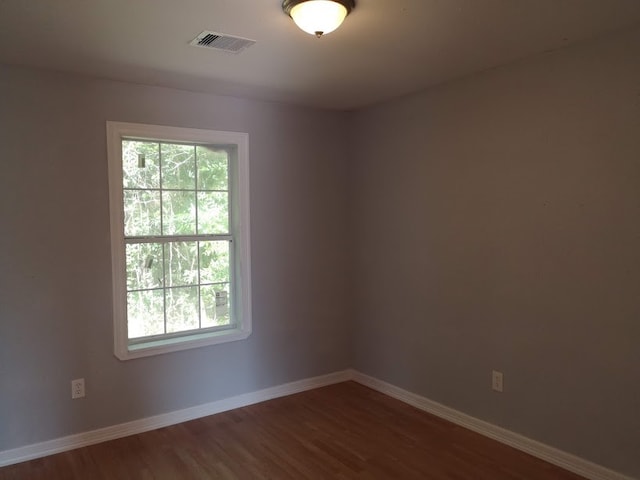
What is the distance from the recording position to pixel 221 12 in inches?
83.7

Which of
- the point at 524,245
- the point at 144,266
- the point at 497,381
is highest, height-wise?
the point at 524,245

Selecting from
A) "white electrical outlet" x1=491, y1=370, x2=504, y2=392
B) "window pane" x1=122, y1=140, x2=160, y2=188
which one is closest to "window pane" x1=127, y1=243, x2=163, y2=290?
"window pane" x1=122, y1=140, x2=160, y2=188

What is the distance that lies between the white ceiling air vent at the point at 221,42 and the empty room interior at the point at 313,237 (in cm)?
2

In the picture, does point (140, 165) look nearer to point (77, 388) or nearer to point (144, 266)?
point (144, 266)

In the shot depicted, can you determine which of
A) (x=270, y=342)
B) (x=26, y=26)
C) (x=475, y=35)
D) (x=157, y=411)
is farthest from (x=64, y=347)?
(x=475, y=35)

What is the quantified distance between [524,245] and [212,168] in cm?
232

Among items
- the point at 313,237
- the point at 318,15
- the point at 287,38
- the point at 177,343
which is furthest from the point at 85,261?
the point at 318,15

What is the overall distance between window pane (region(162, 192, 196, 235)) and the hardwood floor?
1417mm

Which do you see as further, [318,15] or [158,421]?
[158,421]

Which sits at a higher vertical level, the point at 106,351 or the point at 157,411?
the point at 106,351

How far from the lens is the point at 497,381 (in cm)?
307

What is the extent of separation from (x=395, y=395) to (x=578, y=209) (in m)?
2.07

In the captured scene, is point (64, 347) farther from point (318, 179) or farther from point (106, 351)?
point (318, 179)

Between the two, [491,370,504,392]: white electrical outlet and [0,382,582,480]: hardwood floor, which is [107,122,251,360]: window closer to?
[0,382,582,480]: hardwood floor
